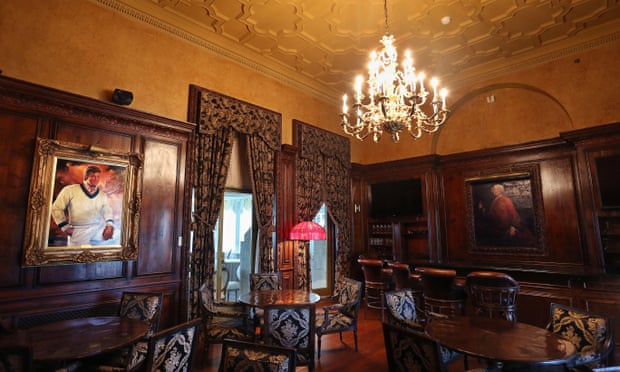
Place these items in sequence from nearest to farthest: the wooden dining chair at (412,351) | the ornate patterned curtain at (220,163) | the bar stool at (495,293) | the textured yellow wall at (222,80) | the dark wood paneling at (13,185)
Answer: the wooden dining chair at (412,351)
the dark wood paneling at (13,185)
the textured yellow wall at (222,80)
the bar stool at (495,293)
the ornate patterned curtain at (220,163)

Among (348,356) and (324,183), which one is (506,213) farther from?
(348,356)

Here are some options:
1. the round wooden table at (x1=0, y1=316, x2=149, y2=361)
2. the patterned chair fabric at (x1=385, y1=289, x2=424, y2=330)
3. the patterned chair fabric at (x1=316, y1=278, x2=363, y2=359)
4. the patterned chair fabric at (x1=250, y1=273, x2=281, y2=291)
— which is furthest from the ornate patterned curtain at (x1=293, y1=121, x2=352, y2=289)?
the round wooden table at (x1=0, y1=316, x2=149, y2=361)

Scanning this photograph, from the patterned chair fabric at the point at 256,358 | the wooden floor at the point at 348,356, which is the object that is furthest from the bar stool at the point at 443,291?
the patterned chair fabric at the point at 256,358

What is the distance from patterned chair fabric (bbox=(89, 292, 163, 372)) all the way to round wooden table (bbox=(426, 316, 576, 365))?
2509 mm

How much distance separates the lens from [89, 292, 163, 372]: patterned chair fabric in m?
2.75

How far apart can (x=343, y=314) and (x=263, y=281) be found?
4.15 ft

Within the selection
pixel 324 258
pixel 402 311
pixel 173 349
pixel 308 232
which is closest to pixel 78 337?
pixel 173 349

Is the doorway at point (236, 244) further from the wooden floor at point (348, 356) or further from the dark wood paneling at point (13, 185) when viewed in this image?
the dark wood paneling at point (13, 185)

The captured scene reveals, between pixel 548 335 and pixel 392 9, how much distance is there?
13.7 ft

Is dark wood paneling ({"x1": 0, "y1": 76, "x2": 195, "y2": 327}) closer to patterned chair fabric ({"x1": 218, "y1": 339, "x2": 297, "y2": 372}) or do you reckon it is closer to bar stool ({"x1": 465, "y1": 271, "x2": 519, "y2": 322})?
patterned chair fabric ({"x1": 218, "y1": 339, "x2": 297, "y2": 372})

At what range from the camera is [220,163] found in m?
4.85

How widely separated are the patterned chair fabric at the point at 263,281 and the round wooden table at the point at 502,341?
8.18 ft

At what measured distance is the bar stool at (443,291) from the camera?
4.10 m

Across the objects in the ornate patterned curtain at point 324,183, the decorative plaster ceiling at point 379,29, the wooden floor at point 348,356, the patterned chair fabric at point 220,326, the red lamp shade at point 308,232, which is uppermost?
the decorative plaster ceiling at point 379,29
